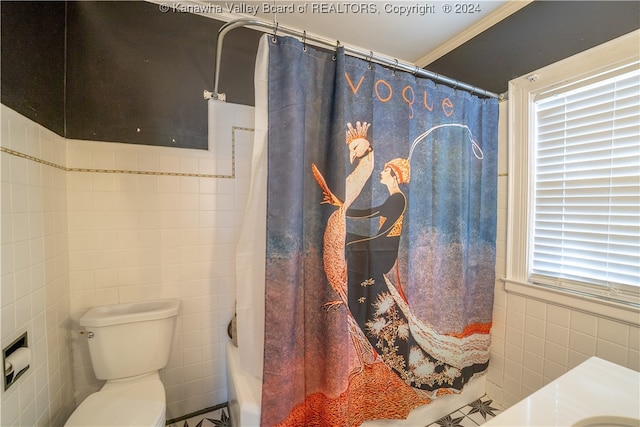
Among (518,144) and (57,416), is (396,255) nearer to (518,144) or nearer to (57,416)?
(518,144)

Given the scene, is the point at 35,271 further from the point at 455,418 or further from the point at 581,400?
the point at 455,418

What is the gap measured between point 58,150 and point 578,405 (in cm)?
229

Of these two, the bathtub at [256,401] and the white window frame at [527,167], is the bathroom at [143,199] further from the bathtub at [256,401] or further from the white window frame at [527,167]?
the bathtub at [256,401]

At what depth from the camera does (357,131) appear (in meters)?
1.12

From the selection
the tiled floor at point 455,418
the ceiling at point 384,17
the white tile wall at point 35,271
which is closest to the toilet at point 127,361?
the white tile wall at point 35,271

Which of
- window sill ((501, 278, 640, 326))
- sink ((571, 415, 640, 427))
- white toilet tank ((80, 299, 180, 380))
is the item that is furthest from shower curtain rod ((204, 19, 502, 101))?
sink ((571, 415, 640, 427))

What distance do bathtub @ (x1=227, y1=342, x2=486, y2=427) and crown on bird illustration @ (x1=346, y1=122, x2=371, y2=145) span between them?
1.20 metres

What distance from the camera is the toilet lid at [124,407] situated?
99 cm

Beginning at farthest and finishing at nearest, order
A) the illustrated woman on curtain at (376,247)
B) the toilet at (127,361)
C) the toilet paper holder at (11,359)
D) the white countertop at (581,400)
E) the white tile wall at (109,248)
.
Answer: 1. the illustrated woman on curtain at (376,247)
2. the toilet at (127,361)
3. the white tile wall at (109,248)
4. the toilet paper holder at (11,359)
5. the white countertop at (581,400)

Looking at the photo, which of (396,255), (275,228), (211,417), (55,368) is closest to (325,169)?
(275,228)

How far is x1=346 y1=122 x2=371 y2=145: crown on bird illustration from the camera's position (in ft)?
3.62

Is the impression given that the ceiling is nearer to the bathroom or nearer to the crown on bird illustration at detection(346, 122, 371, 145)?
the bathroom

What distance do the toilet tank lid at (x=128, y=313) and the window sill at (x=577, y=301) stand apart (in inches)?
78.8

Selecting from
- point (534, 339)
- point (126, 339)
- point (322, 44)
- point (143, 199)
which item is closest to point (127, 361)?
point (126, 339)
